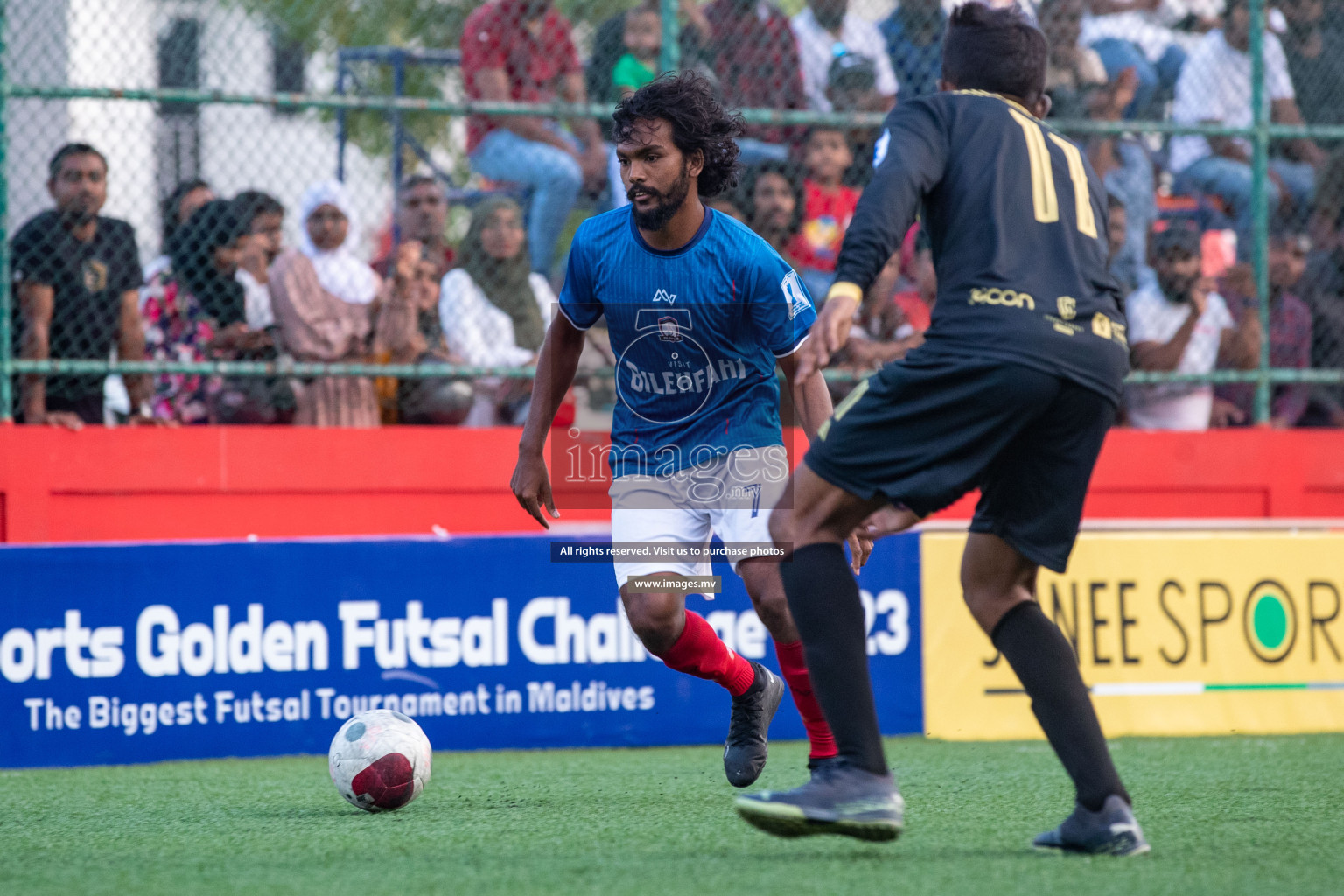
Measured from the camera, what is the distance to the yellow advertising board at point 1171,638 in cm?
732

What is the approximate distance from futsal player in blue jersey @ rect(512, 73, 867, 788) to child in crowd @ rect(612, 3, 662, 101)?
11.1 feet

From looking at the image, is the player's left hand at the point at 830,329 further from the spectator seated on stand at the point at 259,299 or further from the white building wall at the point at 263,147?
the white building wall at the point at 263,147

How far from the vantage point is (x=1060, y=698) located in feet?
11.8

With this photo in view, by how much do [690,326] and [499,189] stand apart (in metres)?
3.68

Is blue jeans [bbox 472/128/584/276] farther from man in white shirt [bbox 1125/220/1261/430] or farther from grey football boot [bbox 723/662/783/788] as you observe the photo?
grey football boot [bbox 723/662/783/788]

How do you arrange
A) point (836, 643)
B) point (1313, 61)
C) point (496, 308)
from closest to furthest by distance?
point (836, 643), point (496, 308), point (1313, 61)

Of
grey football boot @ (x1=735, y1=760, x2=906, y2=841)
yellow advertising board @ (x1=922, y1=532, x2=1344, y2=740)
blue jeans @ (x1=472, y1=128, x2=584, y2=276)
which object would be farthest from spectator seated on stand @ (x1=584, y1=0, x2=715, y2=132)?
grey football boot @ (x1=735, y1=760, x2=906, y2=841)

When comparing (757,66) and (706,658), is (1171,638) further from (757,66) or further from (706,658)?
(757,66)

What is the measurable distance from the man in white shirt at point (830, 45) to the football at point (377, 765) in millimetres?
4997

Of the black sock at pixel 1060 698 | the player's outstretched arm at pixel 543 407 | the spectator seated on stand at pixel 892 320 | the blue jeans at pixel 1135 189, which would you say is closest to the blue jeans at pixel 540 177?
the spectator seated on stand at pixel 892 320

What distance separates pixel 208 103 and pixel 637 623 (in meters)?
4.08

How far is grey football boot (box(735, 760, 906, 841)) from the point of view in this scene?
3.35m

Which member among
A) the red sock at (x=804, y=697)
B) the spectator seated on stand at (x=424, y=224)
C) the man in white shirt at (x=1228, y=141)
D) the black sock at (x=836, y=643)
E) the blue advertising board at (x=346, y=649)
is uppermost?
the man in white shirt at (x=1228, y=141)

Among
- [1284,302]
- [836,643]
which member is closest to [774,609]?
[836,643]
